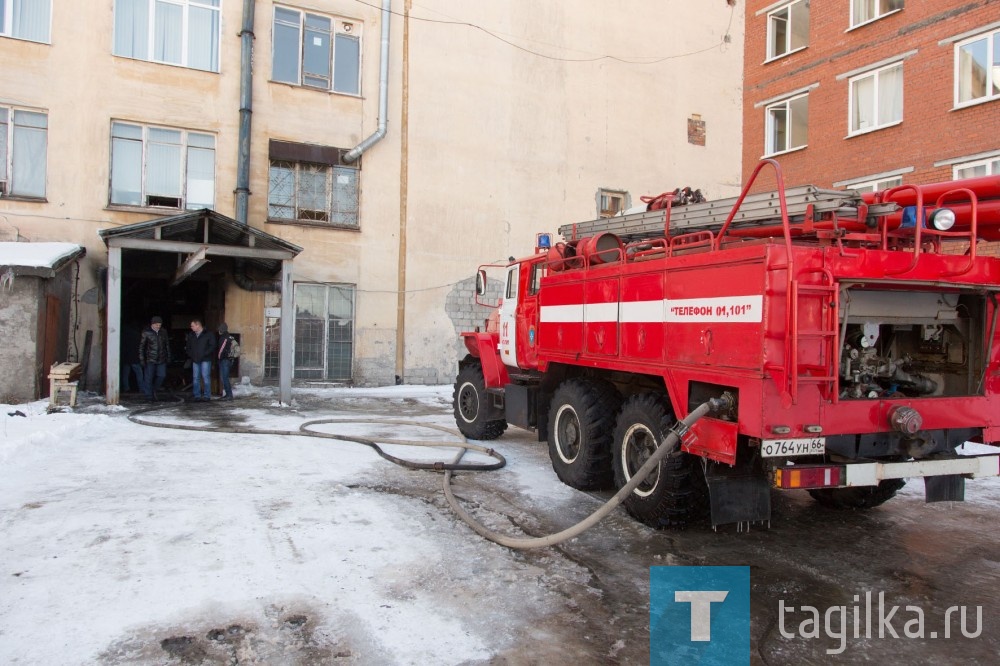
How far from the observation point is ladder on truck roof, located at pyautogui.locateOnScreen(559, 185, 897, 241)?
17.4 ft

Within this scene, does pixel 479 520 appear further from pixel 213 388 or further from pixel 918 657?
pixel 213 388

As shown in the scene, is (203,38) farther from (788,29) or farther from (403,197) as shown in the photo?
(788,29)

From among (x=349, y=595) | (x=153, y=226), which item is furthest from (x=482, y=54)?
(x=349, y=595)

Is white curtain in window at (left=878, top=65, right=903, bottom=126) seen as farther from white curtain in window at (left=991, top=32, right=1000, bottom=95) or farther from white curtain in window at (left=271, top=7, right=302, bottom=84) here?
white curtain in window at (left=271, top=7, right=302, bottom=84)

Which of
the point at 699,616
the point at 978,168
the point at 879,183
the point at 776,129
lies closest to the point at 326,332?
the point at 699,616

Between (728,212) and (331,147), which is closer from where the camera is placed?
(728,212)

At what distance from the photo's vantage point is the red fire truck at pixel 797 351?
14.9 feet

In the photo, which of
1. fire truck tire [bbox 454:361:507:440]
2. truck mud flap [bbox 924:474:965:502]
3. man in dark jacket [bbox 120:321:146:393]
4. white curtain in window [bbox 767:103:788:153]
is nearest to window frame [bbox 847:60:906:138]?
white curtain in window [bbox 767:103:788:153]

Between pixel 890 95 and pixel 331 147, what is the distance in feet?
47.7

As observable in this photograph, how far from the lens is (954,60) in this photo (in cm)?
1550

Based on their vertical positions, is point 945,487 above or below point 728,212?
below

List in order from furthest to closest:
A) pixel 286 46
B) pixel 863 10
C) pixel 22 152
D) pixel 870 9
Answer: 1. pixel 863 10
2. pixel 870 9
3. pixel 286 46
4. pixel 22 152

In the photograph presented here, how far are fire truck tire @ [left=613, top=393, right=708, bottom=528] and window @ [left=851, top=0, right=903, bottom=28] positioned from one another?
16.7 meters

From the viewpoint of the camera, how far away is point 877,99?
17.5m
